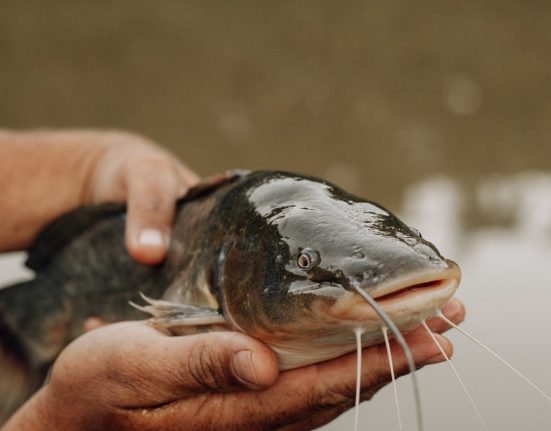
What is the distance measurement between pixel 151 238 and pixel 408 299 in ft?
3.37

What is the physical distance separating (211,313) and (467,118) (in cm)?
423

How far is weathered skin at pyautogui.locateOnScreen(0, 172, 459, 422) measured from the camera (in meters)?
1.35

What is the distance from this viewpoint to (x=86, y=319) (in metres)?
2.40

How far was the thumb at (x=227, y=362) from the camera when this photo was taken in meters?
1.49

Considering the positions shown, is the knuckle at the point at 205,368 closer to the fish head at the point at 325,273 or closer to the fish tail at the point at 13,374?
the fish head at the point at 325,273

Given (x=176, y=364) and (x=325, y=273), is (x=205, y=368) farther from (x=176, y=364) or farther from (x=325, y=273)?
(x=325, y=273)

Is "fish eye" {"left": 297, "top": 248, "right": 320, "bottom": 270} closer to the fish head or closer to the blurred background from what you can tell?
the fish head

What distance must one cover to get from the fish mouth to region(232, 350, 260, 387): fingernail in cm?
22

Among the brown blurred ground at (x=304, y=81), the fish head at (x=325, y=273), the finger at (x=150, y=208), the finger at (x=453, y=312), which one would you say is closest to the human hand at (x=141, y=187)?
the finger at (x=150, y=208)

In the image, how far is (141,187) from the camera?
2.34 m

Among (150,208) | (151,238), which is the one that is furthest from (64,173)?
(151,238)

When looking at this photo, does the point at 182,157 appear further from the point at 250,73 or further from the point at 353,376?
the point at 353,376

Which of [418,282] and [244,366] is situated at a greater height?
[418,282]

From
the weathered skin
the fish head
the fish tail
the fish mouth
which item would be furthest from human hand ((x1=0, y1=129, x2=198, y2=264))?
the fish mouth
